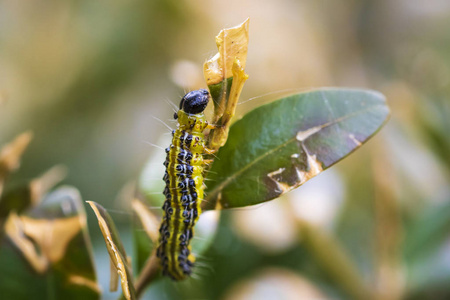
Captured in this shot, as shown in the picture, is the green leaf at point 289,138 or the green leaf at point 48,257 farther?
the green leaf at point 48,257

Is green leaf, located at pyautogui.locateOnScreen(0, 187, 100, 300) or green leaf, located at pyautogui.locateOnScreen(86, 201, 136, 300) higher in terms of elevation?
green leaf, located at pyautogui.locateOnScreen(86, 201, 136, 300)

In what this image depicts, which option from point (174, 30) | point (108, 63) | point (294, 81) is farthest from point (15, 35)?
point (294, 81)

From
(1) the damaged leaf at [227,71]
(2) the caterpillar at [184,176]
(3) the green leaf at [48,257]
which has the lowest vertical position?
(3) the green leaf at [48,257]

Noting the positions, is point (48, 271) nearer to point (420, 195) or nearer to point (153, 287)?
point (153, 287)

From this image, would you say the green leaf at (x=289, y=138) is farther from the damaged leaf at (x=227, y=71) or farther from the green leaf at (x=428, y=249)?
the green leaf at (x=428, y=249)

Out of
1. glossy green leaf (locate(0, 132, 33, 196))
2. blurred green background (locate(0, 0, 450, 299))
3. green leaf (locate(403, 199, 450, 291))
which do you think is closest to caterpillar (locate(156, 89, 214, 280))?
glossy green leaf (locate(0, 132, 33, 196))

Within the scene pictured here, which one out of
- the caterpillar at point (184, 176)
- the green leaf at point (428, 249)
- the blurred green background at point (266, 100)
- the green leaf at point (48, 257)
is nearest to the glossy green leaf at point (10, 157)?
the green leaf at point (48, 257)

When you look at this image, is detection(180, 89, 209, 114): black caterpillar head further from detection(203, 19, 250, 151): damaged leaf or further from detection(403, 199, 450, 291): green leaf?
detection(403, 199, 450, 291): green leaf
